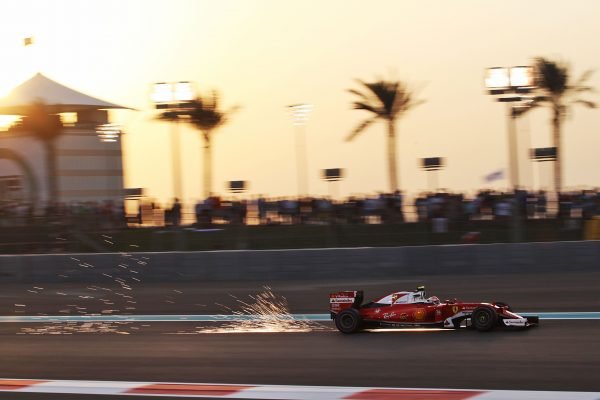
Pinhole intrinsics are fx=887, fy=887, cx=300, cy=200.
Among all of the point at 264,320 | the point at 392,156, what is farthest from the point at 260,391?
the point at 392,156

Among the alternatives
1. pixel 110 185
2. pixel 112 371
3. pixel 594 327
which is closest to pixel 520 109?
pixel 594 327

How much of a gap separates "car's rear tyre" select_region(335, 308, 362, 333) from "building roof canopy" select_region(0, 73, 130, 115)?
37.2m

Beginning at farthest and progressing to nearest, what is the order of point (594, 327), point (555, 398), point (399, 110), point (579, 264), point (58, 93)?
point (58, 93) < point (399, 110) < point (579, 264) < point (594, 327) < point (555, 398)

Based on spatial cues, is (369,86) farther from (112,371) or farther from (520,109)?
(112,371)

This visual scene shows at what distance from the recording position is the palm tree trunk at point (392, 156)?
1451 inches

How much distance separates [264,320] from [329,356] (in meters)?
2.69

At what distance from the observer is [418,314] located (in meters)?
7.98

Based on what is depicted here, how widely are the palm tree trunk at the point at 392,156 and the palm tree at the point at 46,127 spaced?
52.0 feet

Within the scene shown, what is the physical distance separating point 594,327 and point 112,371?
4.30 meters

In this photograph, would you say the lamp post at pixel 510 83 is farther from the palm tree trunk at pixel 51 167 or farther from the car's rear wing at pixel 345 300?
the palm tree trunk at pixel 51 167

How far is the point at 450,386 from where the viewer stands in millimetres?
5770

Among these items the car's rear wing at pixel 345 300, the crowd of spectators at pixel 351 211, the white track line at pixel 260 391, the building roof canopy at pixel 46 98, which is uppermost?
the building roof canopy at pixel 46 98

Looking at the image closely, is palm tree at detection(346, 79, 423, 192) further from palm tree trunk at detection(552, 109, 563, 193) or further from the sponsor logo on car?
the sponsor logo on car

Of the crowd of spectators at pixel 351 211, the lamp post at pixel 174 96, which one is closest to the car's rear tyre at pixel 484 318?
the crowd of spectators at pixel 351 211
